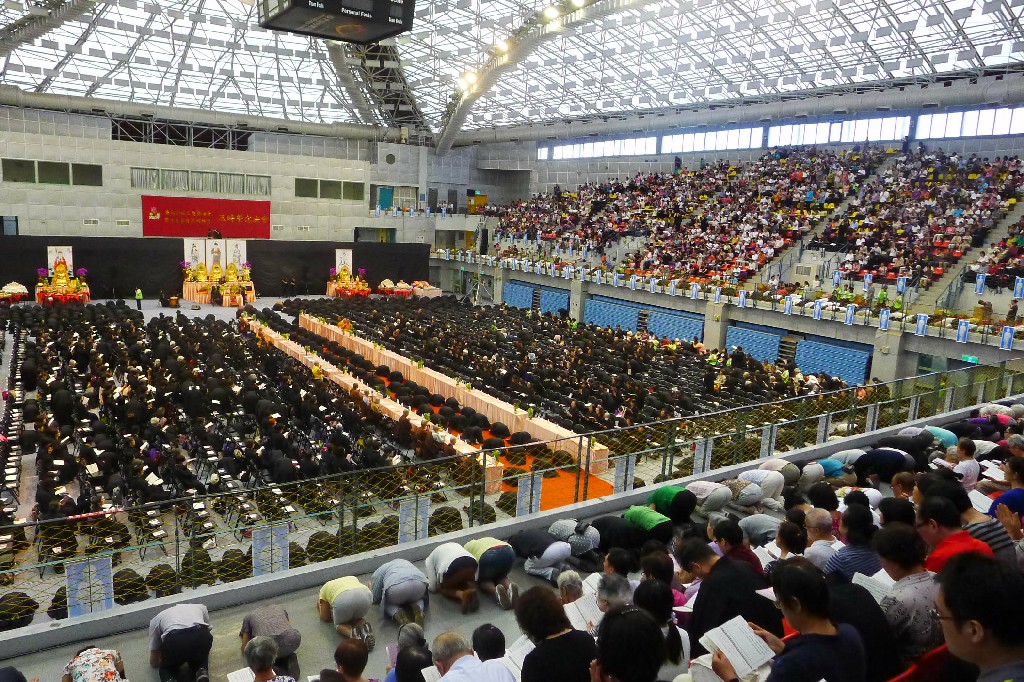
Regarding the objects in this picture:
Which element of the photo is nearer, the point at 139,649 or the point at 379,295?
the point at 139,649

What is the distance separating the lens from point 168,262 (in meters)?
35.5

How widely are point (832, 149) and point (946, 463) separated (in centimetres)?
3094

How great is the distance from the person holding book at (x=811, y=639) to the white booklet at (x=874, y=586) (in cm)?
84

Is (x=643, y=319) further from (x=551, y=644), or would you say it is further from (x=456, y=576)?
(x=551, y=644)

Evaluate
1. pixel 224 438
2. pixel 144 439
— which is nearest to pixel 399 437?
pixel 224 438

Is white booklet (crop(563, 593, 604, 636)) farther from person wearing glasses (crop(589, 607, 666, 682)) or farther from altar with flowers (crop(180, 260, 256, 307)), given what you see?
altar with flowers (crop(180, 260, 256, 307))

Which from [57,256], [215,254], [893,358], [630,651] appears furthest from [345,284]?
[630,651]

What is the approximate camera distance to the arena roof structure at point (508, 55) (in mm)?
27172

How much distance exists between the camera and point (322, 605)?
19.2 feet

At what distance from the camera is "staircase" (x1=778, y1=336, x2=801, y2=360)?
2520 centimetres

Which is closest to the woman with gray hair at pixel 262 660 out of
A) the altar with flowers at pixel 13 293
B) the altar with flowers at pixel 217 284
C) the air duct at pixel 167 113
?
the altar with flowers at pixel 217 284

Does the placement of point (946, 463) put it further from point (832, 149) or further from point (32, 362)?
point (832, 149)

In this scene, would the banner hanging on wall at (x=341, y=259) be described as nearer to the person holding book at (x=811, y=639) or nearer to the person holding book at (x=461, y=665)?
the person holding book at (x=461, y=665)

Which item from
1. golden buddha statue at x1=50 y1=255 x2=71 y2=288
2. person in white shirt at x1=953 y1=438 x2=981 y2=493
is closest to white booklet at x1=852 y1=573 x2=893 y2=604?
person in white shirt at x1=953 y1=438 x2=981 y2=493
